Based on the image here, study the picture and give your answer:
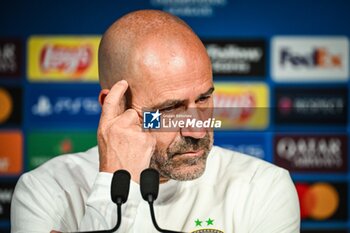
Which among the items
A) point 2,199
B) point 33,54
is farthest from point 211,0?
point 2,199

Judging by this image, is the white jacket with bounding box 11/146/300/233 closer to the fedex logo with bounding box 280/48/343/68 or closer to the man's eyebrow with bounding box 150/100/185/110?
the man's eyebrow with bounding box 150/100/185/110

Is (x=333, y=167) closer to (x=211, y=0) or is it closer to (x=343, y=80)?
(x=343, y=80)

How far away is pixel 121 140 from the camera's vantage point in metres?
1.74

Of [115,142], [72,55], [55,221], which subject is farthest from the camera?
[72,55]

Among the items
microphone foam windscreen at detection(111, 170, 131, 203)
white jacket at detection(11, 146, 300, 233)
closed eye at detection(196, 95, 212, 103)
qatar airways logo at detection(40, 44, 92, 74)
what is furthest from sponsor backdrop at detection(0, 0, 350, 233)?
microphone foam windscreen at detection(111, 170, 131, 203)

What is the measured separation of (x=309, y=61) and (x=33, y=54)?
1340mm

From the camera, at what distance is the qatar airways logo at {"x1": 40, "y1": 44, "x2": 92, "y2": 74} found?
11.2 feet

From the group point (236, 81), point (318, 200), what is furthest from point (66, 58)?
point (318, 200)

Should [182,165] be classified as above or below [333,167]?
above

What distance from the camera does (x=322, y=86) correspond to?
3.46 meters

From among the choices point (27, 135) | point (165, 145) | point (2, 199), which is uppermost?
point (165, 145)

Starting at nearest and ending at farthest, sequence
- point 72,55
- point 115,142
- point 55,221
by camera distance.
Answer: point 115,142, point 55,221, point 72,55

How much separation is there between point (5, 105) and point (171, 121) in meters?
1.83

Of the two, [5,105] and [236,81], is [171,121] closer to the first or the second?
[236,81]
